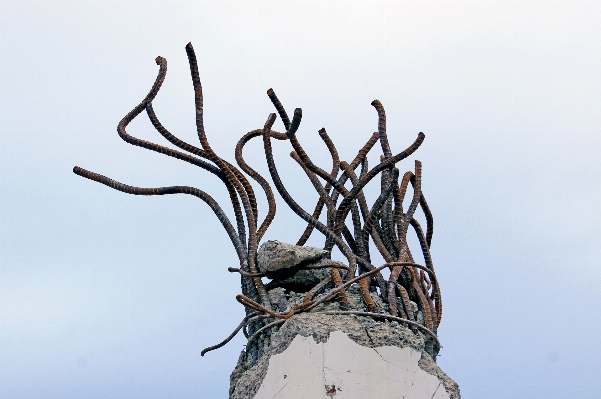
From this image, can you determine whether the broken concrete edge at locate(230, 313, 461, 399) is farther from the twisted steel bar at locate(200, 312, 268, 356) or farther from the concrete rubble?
the twisted steel bar at locate(200, 312, 268, 356)

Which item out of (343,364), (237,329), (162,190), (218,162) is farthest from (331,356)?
(162,190)

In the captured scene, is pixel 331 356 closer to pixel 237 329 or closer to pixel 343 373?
pixel 343 373

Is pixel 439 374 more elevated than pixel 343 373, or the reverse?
pixel 439 374

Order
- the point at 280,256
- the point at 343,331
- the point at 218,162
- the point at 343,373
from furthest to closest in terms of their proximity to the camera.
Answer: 1. the point at 218,162
2. the point at 280,256
3. the point at 343,331
4. the point at 343,373

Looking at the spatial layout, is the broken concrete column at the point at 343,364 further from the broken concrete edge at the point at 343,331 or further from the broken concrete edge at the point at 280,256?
the broken concrete edge at the point at 280,256

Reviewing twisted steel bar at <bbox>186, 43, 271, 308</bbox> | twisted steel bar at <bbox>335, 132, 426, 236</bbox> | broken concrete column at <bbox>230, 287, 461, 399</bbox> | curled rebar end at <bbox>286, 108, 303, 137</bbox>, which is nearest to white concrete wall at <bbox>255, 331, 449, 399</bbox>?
broken concrete column at <bbox>230, 287, 461, 399</bbox>

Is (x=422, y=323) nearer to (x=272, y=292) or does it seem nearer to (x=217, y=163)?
(x=272, y=292)

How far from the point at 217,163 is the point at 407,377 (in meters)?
1.60

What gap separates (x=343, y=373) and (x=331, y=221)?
1.22 m

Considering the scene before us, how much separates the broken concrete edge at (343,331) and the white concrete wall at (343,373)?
3 cm

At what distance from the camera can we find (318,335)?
14.3 ft

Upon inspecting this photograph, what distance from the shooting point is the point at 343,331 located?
14.5ft

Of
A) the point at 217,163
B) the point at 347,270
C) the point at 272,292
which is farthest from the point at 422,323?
the point at 217,163

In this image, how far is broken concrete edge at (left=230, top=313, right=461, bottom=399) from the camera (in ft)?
14.5
